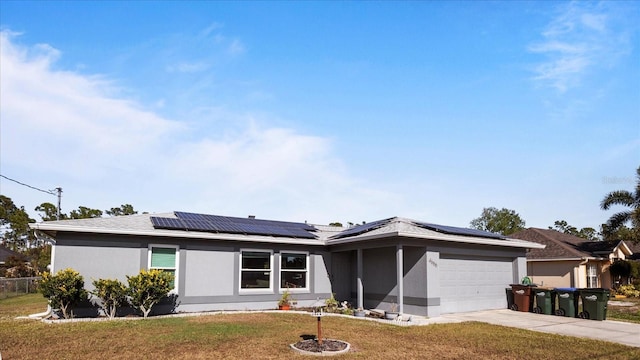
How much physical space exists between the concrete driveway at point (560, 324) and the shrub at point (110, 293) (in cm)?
916

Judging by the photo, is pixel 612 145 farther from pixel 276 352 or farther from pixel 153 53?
pixel 153 53

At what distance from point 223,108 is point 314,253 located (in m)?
6.61

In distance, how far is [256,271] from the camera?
51.7 ft

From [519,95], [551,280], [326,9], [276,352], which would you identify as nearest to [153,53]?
[326,9]

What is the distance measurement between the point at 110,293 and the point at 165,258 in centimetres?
200

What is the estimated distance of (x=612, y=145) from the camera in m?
17.6

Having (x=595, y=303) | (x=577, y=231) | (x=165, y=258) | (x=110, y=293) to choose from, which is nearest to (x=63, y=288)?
(x=110, y=293)

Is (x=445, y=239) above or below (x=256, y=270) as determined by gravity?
above

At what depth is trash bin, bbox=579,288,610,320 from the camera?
1324 cm

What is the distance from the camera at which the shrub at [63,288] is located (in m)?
11.8

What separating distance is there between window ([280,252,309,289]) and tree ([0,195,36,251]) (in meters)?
36.8

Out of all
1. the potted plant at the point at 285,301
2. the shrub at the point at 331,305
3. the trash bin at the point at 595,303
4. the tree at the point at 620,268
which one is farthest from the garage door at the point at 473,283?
the tree at the point at 620,268

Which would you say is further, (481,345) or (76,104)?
(76,104)

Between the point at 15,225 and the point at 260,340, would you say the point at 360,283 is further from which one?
the point at 15,225
